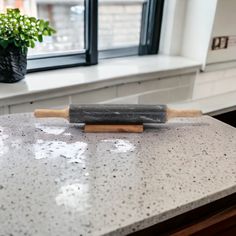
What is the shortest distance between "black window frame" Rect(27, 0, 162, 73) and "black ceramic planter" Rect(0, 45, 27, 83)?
15 cm

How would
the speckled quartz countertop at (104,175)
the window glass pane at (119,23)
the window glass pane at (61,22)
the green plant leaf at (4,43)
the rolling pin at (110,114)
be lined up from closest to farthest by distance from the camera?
the speckled quartz countertop at (104,175), the rolling pin at (110,114), the green plant leaf at (4,43), the window glass pane at (61,22), the window glass pane at (119,23)

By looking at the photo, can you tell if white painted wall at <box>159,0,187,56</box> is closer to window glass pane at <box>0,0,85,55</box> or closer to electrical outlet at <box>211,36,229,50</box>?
electrical outlet at <box>211,36,229,50</box>

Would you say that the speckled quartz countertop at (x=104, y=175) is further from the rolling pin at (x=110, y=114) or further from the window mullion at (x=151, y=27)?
the window mullion at (x=151, y=27)

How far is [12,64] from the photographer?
1114 millimetres

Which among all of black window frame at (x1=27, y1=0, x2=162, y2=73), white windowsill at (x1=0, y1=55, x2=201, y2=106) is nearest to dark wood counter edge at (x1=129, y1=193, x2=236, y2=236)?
white windowsill at (x1=0, y1=55, x2=201, y2=106)

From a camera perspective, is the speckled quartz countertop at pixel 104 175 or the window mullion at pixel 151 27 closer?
the speckled quartz countertop at pixel 104 175

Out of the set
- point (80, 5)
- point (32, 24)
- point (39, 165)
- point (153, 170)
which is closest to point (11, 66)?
point (32, 24)

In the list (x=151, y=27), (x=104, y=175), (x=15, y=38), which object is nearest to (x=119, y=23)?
(x=151, y=27)

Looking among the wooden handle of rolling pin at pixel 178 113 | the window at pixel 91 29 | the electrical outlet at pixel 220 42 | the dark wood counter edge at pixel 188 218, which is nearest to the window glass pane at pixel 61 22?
the window at pixel 91 29

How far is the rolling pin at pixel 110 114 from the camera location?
754mm

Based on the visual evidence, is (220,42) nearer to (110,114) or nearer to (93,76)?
(93,76)

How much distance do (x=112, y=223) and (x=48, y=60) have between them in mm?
1051

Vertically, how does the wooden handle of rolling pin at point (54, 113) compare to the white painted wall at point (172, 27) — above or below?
below

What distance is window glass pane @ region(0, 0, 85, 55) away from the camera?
132cm
